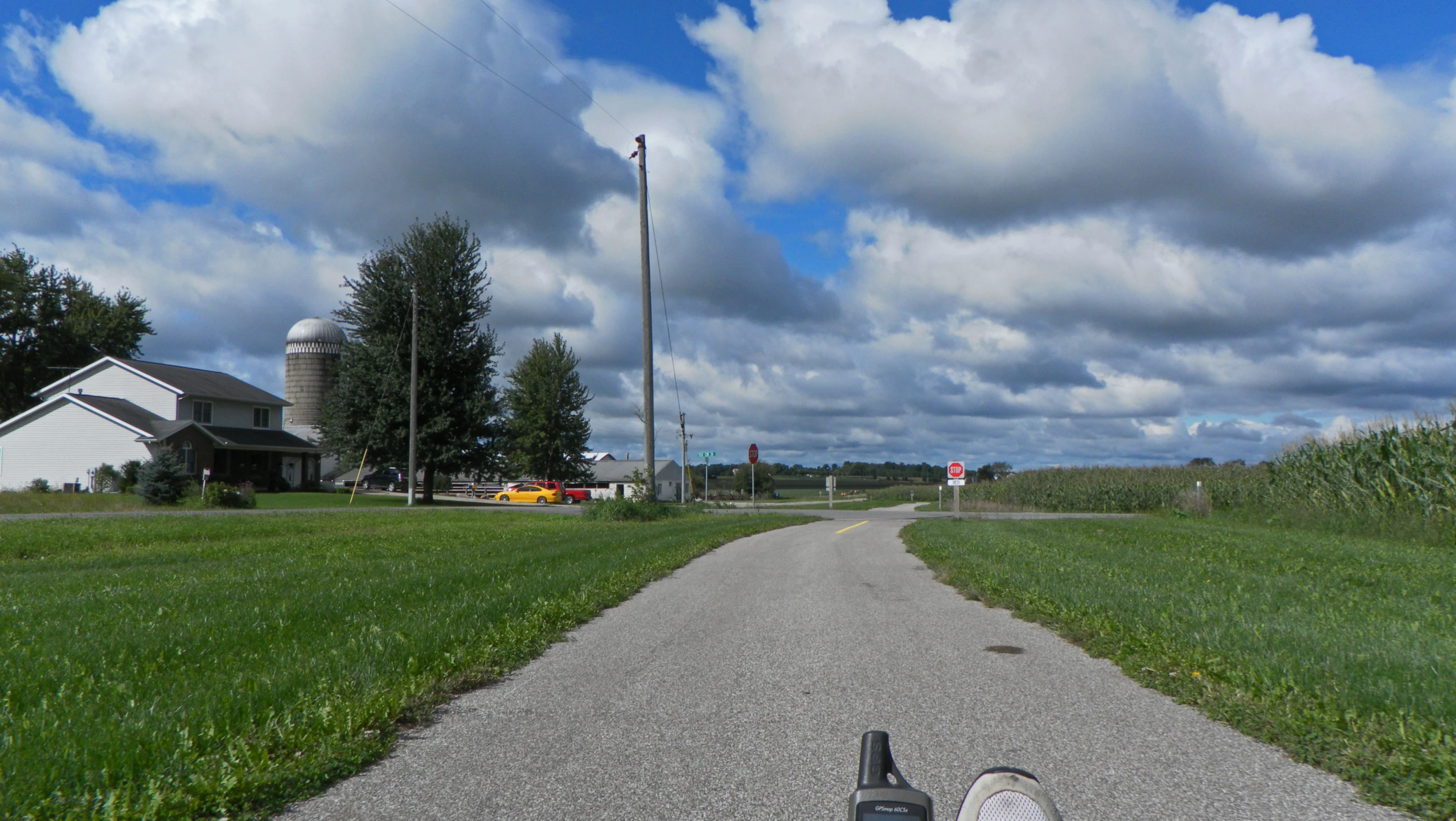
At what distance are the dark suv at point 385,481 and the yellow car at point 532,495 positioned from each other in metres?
8.79

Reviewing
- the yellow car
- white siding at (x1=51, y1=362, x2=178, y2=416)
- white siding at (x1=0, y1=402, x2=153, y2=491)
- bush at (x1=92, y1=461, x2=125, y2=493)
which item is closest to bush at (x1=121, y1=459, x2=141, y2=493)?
bush at (x1=92, y1=461, x2=125, y2=493)

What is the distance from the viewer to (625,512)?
91.5ft

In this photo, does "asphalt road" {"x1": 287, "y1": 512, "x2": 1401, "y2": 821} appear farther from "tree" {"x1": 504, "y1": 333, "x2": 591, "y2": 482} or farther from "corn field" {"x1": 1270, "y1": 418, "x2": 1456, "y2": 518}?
"tree" {"x1": 504, "y1": 333, "x2": 591, "y2": 482}

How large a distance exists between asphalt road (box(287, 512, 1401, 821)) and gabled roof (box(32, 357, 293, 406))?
47444mm

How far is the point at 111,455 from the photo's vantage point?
140 feet

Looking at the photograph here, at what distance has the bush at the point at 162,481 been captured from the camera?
31453 mm

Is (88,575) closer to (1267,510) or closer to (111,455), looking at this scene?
(1267,510)

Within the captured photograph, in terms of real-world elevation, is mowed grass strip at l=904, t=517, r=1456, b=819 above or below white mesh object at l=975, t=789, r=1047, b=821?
below

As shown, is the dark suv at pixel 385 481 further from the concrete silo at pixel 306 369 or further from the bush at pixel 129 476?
the bush at pixel 129 476

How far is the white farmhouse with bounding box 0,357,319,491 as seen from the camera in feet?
141

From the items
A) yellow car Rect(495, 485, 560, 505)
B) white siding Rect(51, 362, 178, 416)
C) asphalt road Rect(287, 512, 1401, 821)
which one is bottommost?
asphalt road Rect(287, 512, 1401, 821)

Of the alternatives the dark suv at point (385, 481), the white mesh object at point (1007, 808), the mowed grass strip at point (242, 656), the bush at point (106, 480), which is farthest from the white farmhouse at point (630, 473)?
the white mesh object at point (1007, 808)

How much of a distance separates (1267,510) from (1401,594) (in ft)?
65.6

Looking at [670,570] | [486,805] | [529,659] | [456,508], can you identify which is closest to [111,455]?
[456,508]
